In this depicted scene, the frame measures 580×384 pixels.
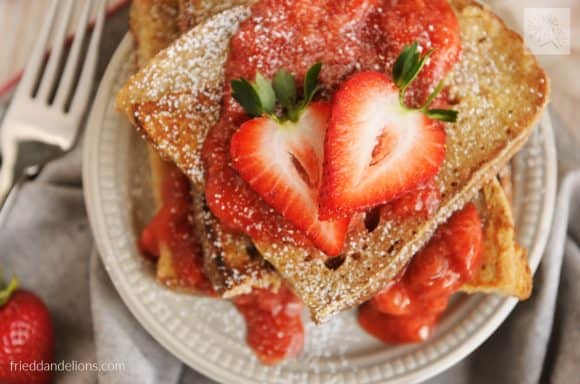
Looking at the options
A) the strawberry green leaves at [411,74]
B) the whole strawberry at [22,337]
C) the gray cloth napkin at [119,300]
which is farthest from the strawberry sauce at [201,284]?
the strawberry green leaves at [411,74]

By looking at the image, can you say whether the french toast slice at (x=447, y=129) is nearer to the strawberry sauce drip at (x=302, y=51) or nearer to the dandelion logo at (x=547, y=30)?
the strawberry sauce drip at (x=302, y=51)

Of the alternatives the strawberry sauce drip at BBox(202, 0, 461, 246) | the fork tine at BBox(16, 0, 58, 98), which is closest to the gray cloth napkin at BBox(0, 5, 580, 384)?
the fork tine at BBox(16, 0, 58, 98)

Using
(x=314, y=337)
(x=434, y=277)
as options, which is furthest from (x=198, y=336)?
(x=434, y=277)

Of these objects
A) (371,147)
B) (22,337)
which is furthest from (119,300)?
(371,147)

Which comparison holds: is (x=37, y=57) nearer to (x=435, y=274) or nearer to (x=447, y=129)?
(x=447, y=129)

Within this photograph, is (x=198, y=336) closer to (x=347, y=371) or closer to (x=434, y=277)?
(x=347, y=371)

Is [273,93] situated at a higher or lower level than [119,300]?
higher

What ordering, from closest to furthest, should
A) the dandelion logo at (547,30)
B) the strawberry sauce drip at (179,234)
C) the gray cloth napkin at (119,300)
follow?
the strawberry sauce drip at (179,234), the gray cloth napkin at (119,300), the dandelion logo at (547,30)
